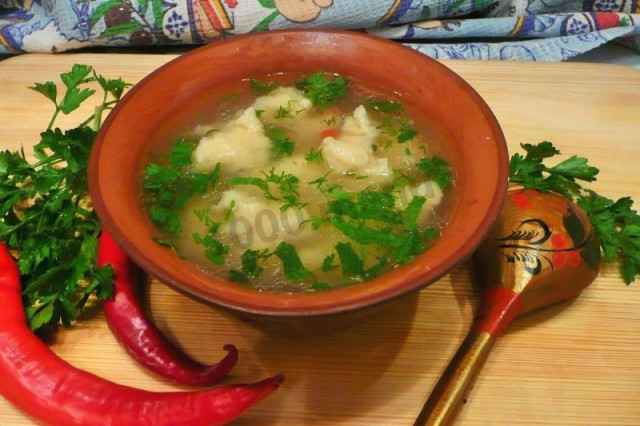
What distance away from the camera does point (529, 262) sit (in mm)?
1339

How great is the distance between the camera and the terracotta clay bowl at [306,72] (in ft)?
3.19

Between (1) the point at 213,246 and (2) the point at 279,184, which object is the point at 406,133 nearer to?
(2) the point at 279,184

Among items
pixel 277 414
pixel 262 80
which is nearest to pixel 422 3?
pixel 262 80

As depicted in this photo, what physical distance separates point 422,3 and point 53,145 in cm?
159

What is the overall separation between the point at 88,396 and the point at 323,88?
37.0 inches

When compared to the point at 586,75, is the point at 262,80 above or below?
above

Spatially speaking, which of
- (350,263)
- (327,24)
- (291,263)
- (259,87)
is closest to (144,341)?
(291,263)

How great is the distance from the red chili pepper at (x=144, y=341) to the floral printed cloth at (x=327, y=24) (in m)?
1.28

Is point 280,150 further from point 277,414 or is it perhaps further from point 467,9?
point 467,9

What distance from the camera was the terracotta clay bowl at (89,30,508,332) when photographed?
3.19 feet

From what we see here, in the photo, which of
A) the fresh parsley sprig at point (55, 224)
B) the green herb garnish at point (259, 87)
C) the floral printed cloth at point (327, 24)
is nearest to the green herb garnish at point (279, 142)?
the green herb garnish at point (259, 87)

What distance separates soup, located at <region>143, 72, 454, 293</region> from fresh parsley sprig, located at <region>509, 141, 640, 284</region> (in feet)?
1.00

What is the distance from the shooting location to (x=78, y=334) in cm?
134

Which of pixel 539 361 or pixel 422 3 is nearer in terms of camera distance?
pixel 539 361
